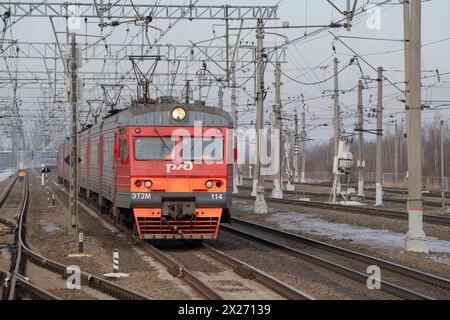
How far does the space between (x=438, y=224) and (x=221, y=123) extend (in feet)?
36.6

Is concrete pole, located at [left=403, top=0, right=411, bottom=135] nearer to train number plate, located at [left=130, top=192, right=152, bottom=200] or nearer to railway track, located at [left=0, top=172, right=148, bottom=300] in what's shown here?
train number plate, located at [left=130, top=192, right=152, bottom=200]

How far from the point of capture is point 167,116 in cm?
1634

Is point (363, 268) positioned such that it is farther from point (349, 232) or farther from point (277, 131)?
point (277, 131)

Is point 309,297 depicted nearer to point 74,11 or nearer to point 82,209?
point 74,11

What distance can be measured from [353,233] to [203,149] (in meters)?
7.34

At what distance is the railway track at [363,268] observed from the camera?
11430 millimetres

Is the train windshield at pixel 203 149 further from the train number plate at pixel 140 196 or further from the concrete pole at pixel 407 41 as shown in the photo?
the concrete pole at pixel 407 41

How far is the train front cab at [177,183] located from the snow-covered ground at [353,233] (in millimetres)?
4861

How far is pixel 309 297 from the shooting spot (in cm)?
1021

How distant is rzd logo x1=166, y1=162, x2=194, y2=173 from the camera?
632 inches

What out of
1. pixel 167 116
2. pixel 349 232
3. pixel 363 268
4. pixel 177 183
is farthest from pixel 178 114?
pixel 349 232

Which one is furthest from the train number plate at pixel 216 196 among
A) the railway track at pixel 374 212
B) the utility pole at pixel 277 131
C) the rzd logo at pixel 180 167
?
the utility pole at pixel 277 131

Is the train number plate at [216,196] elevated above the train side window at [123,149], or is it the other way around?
the train side window at [123,149]

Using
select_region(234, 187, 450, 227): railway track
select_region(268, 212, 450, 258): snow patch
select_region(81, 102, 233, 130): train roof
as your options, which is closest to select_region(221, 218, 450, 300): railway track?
select_region(268, 212, 450, 258): snow patch
